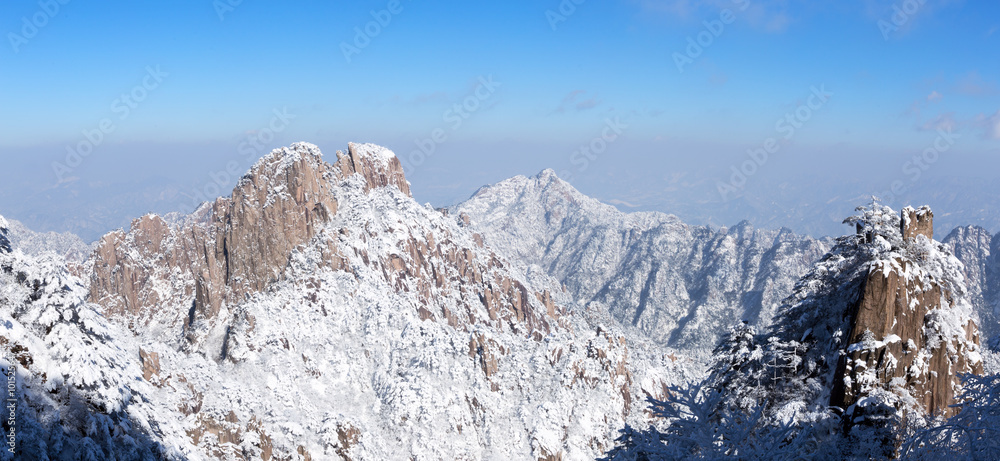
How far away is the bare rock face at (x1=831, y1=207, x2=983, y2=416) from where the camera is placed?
66.3 feet

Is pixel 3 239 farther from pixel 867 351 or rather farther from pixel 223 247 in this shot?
pixel 223 247

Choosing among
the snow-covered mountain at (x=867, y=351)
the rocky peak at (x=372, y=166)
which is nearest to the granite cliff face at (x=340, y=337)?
the rocky peak at (x=372, y=166)

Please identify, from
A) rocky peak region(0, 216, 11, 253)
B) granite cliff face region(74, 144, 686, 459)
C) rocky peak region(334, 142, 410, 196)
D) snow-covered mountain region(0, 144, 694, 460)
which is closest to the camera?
rocky peak region(0, 216, 11, 253)

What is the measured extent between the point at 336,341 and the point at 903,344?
8141 cm

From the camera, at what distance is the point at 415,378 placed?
83.2m

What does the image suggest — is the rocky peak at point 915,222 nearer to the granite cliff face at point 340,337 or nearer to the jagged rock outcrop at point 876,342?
the jagged rock outcrop at point 876,342

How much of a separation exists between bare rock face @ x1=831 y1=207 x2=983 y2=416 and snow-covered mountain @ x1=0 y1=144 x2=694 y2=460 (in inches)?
2276

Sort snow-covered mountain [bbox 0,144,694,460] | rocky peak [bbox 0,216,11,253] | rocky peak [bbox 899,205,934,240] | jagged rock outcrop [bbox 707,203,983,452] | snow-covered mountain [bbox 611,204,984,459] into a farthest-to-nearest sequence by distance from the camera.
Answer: snow-covered mountain [bbox 0,144,694,460], rocky peak [bbox 899,205,934,240], rocky peak [bbox 0,216,11,253], jagged rock outcrop [bbox 707,203,983,452], snow-covered mountain [bbox 611,204,984,459]

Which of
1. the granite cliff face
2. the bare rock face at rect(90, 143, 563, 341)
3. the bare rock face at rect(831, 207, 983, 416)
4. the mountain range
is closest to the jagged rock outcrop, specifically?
the bare rock face at rect(831, 207, 983, 416)

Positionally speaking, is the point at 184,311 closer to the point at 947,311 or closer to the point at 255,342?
the point at 255,342

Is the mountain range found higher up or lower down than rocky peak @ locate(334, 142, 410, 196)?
lower down

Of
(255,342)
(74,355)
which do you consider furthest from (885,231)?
(255,342)

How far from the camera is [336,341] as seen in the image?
282 ft

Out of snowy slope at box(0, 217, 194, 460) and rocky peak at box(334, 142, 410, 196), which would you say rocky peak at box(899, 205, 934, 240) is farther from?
rocky peak at box(334, 142, 410, 196)
